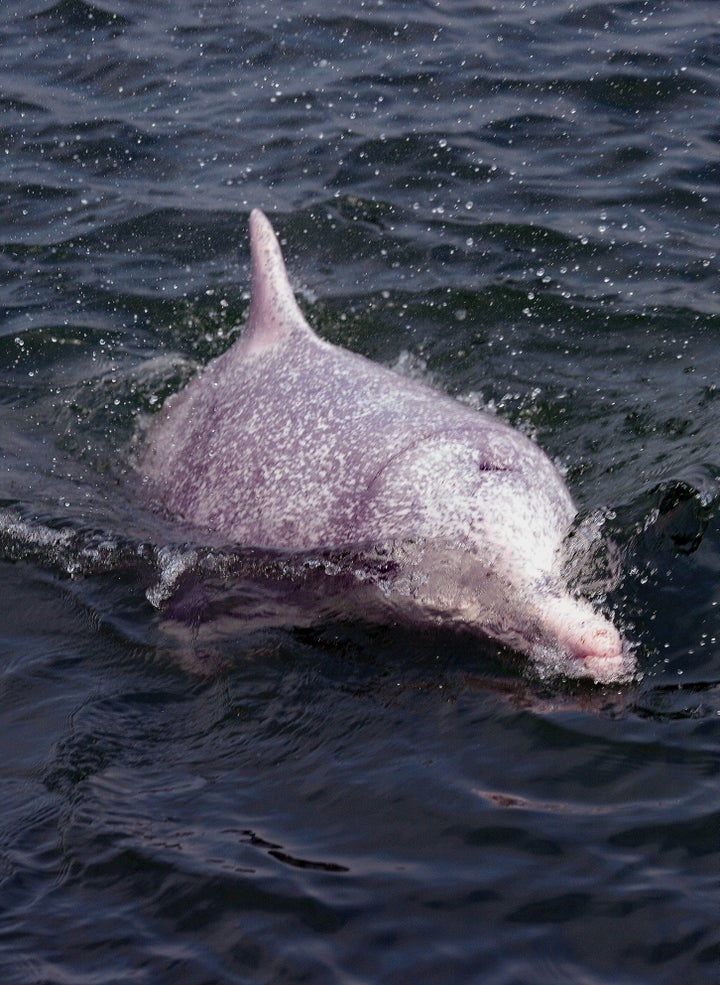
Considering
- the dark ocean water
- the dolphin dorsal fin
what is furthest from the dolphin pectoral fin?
the dark ocean water

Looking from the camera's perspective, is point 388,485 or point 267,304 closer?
point 388,485

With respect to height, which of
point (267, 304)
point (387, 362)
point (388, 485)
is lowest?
point (387, 362)

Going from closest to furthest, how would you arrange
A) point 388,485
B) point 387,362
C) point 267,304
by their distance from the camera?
point 388,485 → point 267,304 → point 387,362

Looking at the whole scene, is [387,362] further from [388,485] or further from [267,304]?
[388,485]

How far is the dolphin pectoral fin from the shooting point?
7.01 meters

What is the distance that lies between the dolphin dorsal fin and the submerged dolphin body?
0.01m

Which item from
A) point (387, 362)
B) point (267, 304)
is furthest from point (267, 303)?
point (387, 362)

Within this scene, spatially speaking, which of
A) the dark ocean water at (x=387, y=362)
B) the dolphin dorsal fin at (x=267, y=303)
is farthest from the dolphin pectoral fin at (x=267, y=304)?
the dark ocean water at (x=387, y=362)

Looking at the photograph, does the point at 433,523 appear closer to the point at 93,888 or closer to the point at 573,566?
the point at 573,566

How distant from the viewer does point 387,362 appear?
870 centimetres

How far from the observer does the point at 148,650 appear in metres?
5.94

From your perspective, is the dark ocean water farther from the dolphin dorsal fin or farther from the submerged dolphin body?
the dolphin dorsal fin

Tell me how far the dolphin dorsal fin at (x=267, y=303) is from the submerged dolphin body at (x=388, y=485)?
12 mm

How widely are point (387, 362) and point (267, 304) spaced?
1753 millimetres
